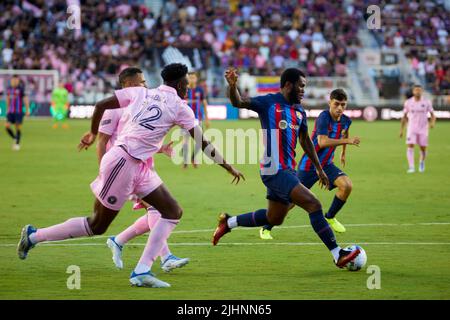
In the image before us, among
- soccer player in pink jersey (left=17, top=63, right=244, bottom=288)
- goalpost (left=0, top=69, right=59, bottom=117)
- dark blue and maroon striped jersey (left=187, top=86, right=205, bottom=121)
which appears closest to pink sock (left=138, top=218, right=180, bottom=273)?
soccer player in pink jersey (left=17, top=63, right=244, bottom=288)

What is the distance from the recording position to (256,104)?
10219mm

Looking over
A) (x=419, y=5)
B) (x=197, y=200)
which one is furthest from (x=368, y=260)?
(x=419, y=5)

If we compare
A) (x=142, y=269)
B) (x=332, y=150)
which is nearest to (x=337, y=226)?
(x=332, y=150)

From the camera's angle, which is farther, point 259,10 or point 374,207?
point 259,10

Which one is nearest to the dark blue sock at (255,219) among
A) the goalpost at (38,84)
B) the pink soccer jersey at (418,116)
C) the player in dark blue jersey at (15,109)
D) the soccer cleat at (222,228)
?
the soccer cleat at (222,228)

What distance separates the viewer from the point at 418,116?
23516mm

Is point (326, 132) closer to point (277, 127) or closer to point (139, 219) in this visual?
point (277, 127)

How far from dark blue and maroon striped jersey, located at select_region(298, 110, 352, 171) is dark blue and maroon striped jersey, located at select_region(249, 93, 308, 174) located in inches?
101

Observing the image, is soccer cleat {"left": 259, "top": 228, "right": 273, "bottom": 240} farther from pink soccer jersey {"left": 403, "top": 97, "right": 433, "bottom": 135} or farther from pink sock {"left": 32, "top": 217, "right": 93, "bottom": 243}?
pink soccer jersey {"left": 403, "top": 97, "right": 433, "bottom": 135}

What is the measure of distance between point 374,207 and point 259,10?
36.6 m

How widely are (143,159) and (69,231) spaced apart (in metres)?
1.11

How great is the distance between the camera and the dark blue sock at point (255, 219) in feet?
36.6

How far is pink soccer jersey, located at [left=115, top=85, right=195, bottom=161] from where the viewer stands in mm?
9023
